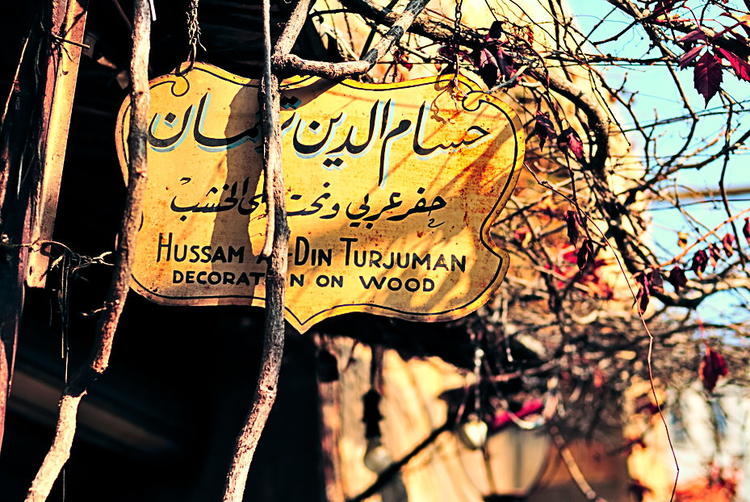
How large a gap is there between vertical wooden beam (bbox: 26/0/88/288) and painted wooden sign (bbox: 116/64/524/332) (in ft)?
0.70

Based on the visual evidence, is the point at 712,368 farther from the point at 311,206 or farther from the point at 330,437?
the point at 311,206

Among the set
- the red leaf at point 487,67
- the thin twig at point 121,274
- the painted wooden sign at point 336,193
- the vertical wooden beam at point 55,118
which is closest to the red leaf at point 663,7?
the red leaf at point 487,67

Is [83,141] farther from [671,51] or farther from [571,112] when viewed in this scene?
[571,112]

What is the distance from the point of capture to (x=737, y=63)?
2869 mm

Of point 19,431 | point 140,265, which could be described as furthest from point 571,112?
point 19,431

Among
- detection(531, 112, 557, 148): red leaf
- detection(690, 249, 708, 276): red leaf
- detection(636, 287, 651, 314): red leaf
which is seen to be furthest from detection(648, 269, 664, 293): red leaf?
detection(531, 112, 557, 148): red leaf

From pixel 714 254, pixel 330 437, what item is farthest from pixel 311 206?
pixel 330 437

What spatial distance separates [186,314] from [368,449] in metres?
1.72

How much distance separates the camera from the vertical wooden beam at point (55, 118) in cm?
261

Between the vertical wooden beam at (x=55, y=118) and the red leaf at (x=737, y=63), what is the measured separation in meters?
2.45

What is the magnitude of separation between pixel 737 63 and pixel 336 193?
164cm

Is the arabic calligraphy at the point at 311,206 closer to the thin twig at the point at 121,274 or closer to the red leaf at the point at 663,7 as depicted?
the thin twig at the point at 121,274

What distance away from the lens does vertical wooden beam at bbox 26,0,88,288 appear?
2.61 m

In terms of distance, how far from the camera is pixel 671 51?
3.52 meters
